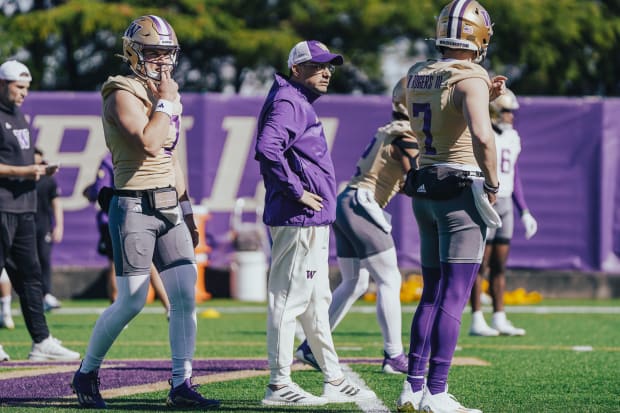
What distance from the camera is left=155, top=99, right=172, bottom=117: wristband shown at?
6.43 meters

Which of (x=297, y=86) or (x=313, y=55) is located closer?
(x=313, y=55)

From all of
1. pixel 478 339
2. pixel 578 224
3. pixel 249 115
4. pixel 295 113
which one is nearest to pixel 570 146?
pixel 578 224

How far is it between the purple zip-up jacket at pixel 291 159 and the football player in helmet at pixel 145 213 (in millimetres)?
519

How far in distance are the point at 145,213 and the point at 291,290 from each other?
0.94m

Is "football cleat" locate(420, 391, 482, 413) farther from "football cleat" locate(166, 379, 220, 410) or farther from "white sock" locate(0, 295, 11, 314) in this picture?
"white sock" locate(0, 295, 11, 314)

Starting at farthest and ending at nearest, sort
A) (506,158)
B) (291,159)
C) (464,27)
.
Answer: (506,158) → (291,159) → (464,27)

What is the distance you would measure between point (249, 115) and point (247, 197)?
3.73 ft

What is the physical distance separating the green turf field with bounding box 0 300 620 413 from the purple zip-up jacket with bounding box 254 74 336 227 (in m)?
1.09

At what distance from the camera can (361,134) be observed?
16.7 m

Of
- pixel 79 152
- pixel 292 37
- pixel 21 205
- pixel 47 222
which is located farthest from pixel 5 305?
pixel 292 37

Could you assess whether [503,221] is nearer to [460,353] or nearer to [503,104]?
[503,104]

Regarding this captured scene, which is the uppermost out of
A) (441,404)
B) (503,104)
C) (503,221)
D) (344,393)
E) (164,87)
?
(164,87)

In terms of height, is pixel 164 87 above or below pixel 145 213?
above

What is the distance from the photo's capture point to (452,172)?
630cm
